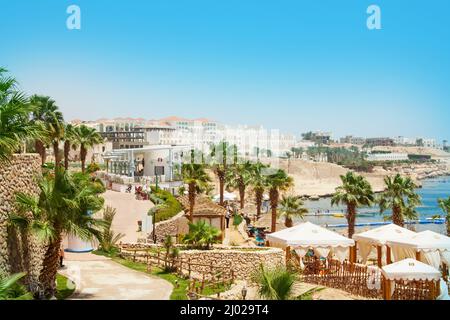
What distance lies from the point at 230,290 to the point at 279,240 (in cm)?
413

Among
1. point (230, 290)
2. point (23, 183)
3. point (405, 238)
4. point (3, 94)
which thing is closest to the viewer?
point (3, 94)

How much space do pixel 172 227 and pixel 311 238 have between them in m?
12.8

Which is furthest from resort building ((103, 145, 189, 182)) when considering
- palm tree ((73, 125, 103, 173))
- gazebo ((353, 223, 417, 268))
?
gazebo ((353, 223, 417, 268))

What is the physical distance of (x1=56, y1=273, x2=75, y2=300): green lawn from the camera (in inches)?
504

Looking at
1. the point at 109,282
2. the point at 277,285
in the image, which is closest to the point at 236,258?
the point at 109,282

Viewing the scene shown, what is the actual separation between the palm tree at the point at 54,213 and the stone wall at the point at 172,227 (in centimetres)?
1597

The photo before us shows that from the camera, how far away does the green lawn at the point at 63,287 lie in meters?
12.8

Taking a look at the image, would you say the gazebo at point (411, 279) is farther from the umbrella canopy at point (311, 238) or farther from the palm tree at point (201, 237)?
the palm tree at point (201, 237)

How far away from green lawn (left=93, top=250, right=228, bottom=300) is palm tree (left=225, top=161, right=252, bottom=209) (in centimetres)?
2547

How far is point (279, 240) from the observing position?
1903 centimetres

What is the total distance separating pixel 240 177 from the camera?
50.6 metres
